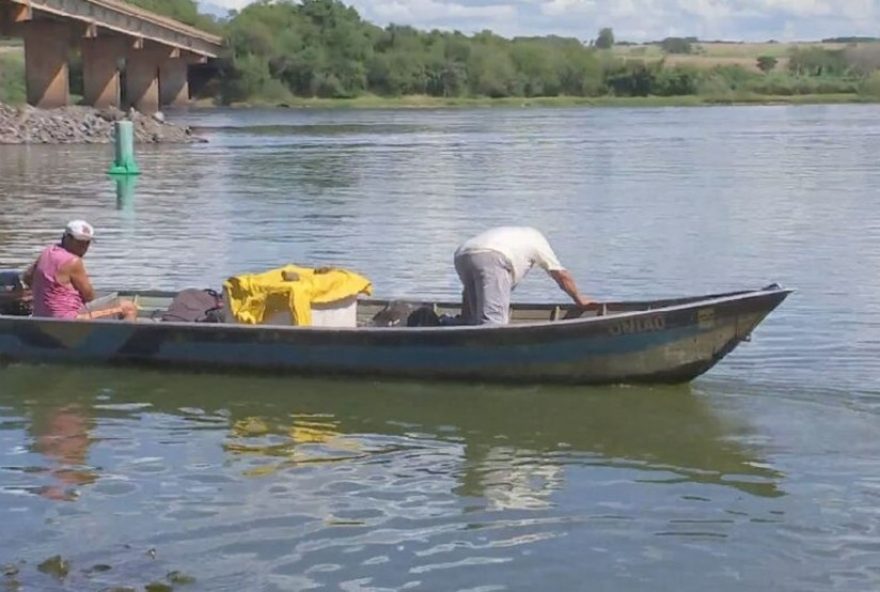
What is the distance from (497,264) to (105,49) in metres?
73.4

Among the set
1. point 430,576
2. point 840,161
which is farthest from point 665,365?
point 840,161

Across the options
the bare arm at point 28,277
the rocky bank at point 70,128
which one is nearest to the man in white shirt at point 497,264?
the bare arm at point 28,277

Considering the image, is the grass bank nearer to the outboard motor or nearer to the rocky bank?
the rocky bank

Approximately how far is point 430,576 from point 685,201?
24.7m

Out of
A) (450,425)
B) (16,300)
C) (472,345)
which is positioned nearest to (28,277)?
(16,300)

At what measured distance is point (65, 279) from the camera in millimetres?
14047

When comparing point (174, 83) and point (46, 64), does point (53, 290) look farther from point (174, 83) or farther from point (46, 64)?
point (174, 83)

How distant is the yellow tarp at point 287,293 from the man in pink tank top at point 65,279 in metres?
1.32

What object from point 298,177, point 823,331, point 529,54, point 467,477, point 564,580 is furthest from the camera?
point 529,54

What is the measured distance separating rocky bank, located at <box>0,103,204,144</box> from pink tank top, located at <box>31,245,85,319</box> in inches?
1748

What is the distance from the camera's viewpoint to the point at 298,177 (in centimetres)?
4128

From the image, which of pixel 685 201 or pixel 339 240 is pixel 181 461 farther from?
pixel 685 201

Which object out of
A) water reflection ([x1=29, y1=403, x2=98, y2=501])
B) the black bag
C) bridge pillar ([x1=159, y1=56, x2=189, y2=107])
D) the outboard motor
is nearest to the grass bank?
bridge pillar ([x1=159, y1=56, x2=189, y2=107])

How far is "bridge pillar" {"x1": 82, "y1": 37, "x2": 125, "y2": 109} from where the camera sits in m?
80.8
